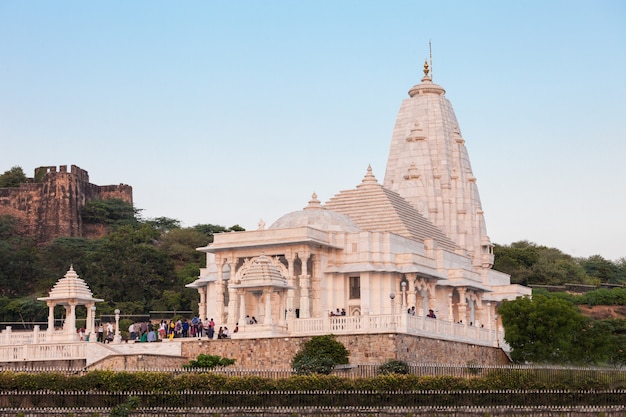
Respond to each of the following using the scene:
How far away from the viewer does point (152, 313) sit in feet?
253

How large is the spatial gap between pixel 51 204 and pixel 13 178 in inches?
433

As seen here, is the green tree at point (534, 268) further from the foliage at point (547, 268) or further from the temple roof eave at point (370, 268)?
the temple roof eave at point (370, 268)

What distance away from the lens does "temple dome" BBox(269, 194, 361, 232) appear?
5122 cm

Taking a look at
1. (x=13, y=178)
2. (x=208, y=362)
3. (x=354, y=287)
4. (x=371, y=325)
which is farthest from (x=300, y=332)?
(x=13, y=178)

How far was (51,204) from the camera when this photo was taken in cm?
10556

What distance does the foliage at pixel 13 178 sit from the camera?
114438 millimetres

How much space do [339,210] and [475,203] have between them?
1165 centimetres

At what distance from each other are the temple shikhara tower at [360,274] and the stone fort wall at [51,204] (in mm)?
49317

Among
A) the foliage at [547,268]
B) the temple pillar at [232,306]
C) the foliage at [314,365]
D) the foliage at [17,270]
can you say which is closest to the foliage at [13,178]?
the foliage at [17,270]

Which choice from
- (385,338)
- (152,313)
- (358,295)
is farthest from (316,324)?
(152,313)

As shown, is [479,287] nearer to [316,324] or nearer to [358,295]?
[358,295]

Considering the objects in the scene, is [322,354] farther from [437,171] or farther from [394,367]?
[437,171]

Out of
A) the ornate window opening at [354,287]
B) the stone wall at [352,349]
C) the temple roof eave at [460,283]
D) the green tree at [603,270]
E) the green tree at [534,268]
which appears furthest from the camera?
the green tree at [603,270]

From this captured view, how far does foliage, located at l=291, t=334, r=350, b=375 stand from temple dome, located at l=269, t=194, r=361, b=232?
1006 centimetres
